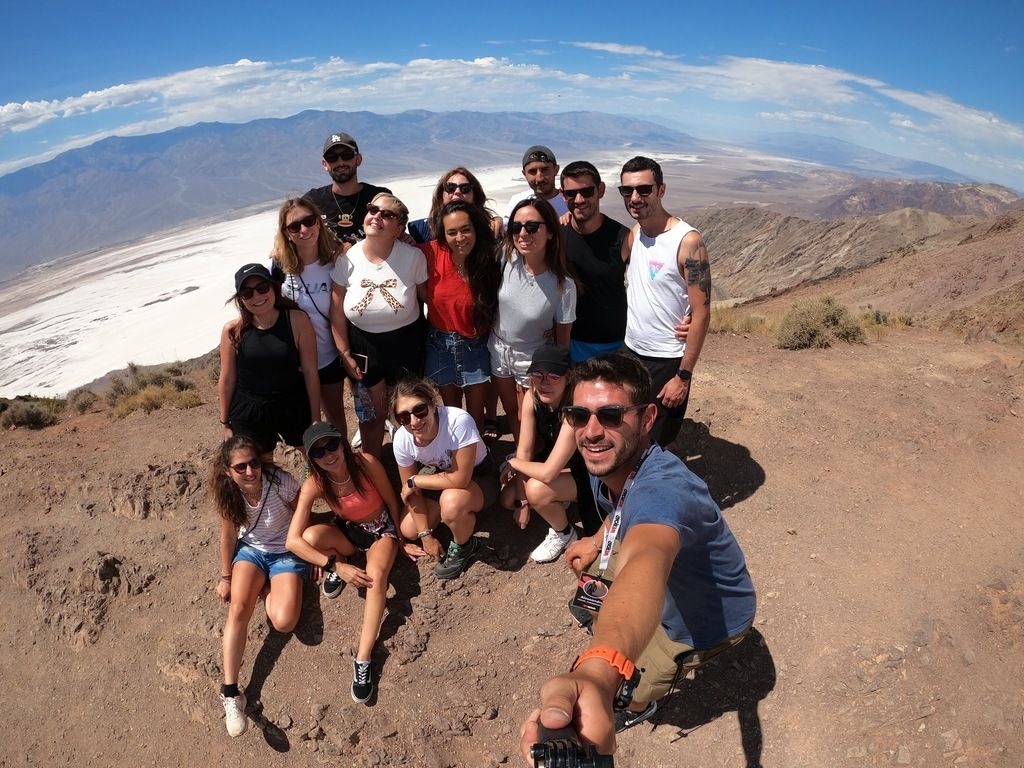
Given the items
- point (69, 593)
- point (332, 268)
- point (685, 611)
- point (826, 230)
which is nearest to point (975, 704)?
point (685, 611)

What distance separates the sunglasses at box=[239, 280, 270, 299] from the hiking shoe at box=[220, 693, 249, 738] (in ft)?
8.56

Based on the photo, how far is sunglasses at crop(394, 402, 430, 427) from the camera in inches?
137

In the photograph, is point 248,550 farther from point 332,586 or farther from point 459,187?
point 459,187

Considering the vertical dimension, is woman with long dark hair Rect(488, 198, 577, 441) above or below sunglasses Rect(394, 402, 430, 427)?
above

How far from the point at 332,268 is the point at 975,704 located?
4532mm

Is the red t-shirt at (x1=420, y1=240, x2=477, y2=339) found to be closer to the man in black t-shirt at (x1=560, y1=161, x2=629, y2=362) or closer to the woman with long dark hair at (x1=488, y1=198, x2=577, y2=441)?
the woman with long dark hair at (x1=488, y1=198, x2=577, y2=441)

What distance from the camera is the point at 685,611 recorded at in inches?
99.7

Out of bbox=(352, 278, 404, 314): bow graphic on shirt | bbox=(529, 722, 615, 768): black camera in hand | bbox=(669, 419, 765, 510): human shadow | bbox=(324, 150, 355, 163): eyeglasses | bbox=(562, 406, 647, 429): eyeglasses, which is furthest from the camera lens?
bbox=(669, 419, 765, 510): human shadow

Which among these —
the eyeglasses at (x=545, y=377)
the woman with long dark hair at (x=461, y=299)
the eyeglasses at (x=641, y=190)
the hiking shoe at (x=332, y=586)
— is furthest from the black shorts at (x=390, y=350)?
the eyeglasses at (x=641, y=190)

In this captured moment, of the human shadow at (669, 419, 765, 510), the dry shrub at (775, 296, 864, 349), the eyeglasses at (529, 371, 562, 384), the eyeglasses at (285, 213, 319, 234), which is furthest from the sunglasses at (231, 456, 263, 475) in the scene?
the dry shrub at (775, 296, 864, 349)

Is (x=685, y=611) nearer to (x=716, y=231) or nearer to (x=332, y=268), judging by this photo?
(x=332, y=268)

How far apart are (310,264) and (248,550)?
2063 mm

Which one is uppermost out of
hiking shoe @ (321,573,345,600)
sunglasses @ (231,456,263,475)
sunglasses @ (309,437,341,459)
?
sunglasses @ (309,437,341,459)

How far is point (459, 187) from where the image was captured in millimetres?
3961
